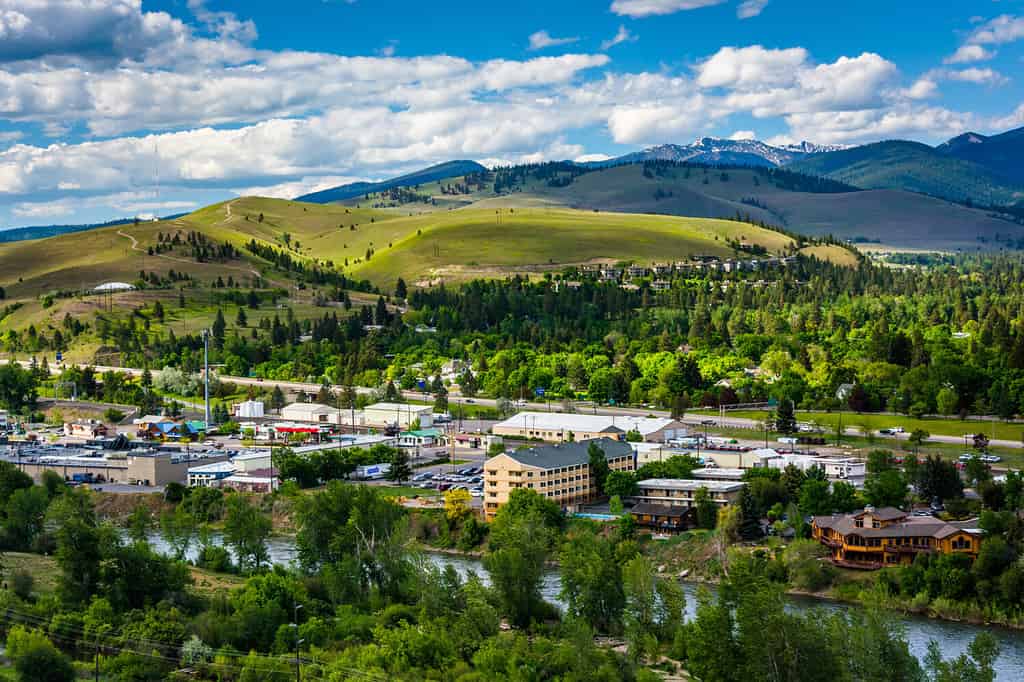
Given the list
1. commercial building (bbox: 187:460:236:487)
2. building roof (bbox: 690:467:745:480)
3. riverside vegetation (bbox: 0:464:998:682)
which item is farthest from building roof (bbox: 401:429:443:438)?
riverside vegetation (bbox: 0:464:998:682)

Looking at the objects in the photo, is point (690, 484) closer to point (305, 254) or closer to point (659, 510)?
point (659, 510)

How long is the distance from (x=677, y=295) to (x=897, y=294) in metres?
18.3

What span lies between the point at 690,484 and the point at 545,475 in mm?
4763

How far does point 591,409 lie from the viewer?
63.0 m

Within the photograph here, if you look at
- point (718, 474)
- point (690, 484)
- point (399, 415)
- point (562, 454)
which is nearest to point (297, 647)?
point (562, 454)

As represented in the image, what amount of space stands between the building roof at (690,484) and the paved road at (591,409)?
12.5 metres

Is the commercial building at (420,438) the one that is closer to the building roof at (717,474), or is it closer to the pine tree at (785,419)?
the pine tree at (785,419)

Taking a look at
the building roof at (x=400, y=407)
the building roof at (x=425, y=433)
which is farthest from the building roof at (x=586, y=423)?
the building roof at (x=400, y=407)

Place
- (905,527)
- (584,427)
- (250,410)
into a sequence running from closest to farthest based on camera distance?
(905,527), (584,427), (250,410)

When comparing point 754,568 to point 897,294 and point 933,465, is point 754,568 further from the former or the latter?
point 897,294

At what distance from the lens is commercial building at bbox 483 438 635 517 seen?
40625 millimetres

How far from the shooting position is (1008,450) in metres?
46.9

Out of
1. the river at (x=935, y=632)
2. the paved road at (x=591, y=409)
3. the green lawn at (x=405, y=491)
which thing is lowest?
the river at (x=935, y=632)

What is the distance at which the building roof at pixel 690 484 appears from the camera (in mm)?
39834
